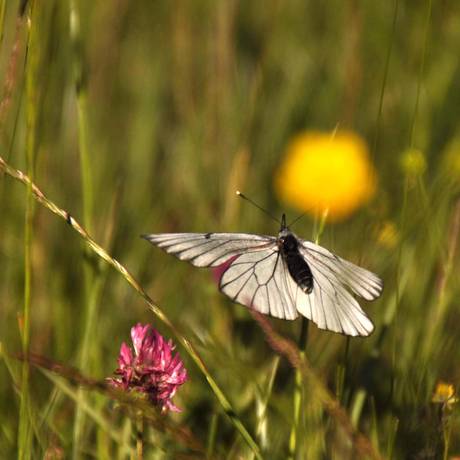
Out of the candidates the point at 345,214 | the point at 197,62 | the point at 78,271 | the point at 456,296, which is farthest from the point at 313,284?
the point at 197,62

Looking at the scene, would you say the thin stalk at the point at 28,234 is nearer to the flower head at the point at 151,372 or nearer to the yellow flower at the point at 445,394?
the flower head at the point at 151,372

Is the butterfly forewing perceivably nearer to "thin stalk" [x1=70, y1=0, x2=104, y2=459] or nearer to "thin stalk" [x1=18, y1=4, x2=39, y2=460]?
"thin stalk" [x1=18, y1=4, x2=39, y2=460]

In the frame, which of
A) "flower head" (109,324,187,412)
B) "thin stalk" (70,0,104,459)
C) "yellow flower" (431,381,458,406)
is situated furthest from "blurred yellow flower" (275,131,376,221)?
"flower head" (109,324,187,412)

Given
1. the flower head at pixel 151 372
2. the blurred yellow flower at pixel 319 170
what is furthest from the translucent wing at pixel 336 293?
the blurred yellow flower at pixel 319 170

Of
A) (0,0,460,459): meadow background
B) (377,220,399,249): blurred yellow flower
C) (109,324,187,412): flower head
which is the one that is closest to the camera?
(109,324,187,412): flower head

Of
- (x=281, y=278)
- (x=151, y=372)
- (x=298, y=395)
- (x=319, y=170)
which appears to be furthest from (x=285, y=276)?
(x=319, y=170)
